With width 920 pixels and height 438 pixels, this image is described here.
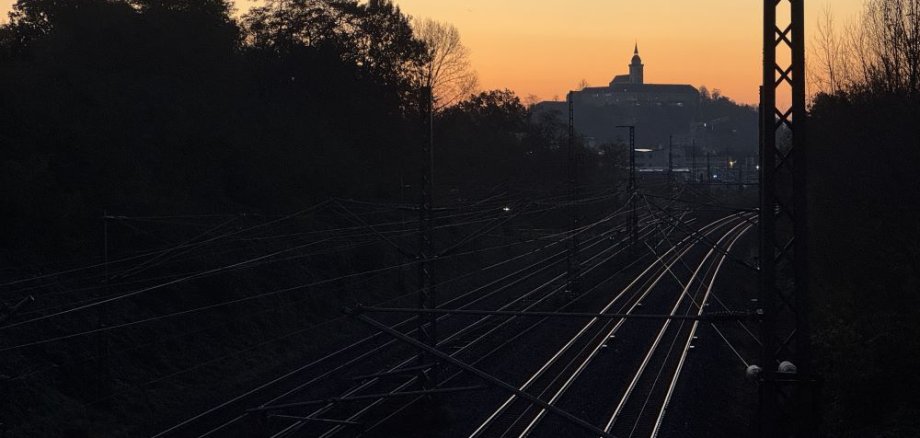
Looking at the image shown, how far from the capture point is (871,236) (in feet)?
57.7

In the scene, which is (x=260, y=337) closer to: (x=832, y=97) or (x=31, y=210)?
(x=31, y=210)

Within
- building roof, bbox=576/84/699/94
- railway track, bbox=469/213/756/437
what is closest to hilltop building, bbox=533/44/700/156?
building roof, bbox=576/84/699/94

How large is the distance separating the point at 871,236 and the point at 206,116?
19.6 metres

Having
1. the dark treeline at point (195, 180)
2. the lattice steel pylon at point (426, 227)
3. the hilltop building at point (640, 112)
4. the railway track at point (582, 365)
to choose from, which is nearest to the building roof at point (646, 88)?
the hilltop building at point (640, 112)

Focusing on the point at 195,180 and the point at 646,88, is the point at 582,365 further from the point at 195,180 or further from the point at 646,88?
the point at 646,88

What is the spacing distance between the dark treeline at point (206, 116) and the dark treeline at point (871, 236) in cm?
1480

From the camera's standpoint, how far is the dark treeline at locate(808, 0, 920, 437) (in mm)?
12602

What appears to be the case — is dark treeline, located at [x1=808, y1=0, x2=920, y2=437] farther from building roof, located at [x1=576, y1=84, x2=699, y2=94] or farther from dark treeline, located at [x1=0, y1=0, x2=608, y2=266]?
building roof, located at [x1=576, y1=84, x2=699, y2=94]

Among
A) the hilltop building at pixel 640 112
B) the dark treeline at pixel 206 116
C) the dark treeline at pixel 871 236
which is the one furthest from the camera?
the hilltop building at pixel 640 112

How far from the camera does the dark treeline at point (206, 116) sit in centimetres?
→ 2019

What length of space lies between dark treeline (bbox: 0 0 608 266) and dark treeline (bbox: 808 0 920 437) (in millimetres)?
14797

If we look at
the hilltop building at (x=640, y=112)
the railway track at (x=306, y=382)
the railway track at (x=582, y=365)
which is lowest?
the railway track at (x=582, y=365)

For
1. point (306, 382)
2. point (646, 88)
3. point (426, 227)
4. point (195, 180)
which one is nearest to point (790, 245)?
point (426, 227)

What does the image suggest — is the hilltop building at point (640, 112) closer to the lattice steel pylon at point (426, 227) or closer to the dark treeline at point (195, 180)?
the dark treeline at point (195, 180)
